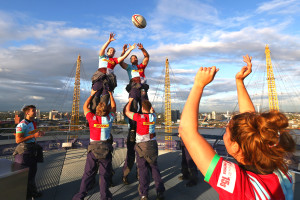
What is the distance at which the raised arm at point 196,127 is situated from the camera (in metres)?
0.96

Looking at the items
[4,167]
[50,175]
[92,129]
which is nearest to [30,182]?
[50,175]

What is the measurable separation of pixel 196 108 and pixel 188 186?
382cm

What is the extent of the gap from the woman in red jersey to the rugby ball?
429 cm

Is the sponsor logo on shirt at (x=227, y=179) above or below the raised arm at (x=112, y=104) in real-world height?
below

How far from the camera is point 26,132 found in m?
3.74

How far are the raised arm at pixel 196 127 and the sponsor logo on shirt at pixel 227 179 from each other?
0.27 feet

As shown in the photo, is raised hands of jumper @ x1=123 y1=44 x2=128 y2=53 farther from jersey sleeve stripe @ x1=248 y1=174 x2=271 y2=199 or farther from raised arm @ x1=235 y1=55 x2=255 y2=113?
jersey sleeve stripe @ x1=248 y1=174 x2=271 y2=199

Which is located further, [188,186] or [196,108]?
[188,186]

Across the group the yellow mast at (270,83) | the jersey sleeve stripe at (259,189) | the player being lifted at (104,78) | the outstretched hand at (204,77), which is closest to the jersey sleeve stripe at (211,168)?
the jersey sleeve stripe at (259,189)

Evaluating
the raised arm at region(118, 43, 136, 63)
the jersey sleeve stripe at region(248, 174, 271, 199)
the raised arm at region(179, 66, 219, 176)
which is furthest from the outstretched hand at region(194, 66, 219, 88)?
the raised arm at region(118, 43, 136, 63)

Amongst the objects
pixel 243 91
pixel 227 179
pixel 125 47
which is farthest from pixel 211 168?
pixel 125 47

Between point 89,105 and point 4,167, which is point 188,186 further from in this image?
point 4,167

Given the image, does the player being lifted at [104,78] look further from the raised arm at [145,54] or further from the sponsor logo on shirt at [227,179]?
the sponsor logo on shirt at [227,179]

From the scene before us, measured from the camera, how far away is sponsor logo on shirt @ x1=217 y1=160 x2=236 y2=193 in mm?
917
